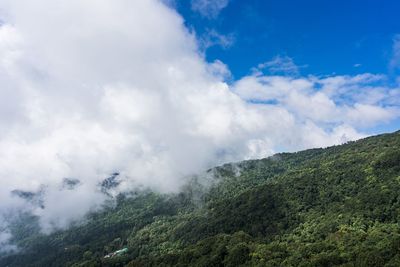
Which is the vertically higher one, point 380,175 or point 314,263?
point 380,175

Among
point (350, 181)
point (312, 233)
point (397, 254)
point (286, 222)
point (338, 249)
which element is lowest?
point (397, 254)

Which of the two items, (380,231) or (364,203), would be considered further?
(364,203)

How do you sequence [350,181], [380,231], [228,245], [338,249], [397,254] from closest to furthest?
1. [397,254]
2. [338,249]
3. [380,231]
4. [228,245]
5. [350,181]

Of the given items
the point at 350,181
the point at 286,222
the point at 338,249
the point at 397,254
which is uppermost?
the point at 350,181

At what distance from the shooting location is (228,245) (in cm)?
15075

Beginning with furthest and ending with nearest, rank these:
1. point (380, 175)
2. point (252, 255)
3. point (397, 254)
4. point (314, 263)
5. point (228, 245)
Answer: point (380, 175) < point (228, 245) < point (252, 255) < point (314, 263) < point (397, 254)

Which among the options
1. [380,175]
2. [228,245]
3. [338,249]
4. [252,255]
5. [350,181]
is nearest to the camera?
[338,249]

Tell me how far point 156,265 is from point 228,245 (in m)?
29.7

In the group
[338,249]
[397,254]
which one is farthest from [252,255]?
[397,254]

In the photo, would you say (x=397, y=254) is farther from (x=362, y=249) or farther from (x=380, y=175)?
(x=380, y=175)

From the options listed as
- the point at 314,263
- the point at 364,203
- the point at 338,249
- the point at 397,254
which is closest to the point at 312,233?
the point at 364,203

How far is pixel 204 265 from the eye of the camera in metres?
136

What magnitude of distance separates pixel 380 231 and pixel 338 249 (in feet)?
65.8

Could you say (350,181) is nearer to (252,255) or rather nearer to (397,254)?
(252,255)
